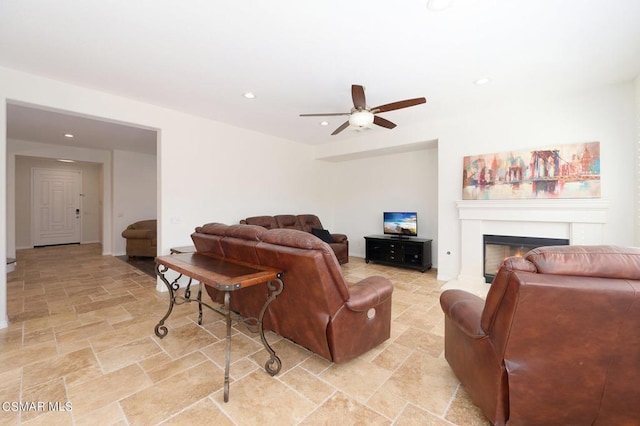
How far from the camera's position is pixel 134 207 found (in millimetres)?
7129

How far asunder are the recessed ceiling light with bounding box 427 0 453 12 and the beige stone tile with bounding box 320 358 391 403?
8.99 feet

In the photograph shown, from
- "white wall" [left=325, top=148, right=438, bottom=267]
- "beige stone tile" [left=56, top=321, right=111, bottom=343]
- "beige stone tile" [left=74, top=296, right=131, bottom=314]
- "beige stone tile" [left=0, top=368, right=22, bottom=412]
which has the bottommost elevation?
"beige stone tile" [left=0, top=368, right=22, bottom=412]

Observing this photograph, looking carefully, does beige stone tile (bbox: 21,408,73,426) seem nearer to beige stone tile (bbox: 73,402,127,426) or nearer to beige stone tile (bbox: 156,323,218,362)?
beige stone tile (bbox: 73,402,127,426)

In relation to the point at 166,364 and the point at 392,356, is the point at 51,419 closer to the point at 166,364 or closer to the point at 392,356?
the point at 166,364

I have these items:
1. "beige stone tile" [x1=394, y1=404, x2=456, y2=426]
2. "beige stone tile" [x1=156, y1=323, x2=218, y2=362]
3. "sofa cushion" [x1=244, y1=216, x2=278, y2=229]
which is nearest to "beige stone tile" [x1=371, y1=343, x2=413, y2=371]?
"beige stone tile" [x1=394, y1=404, x2=456, y2=426]

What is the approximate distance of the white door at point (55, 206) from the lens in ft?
25.3

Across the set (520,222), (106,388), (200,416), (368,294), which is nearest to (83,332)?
(106,388)

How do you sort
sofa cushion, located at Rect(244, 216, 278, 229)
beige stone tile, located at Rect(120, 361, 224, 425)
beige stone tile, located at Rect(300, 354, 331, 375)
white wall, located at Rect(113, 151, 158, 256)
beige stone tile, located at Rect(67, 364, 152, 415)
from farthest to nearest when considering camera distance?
white wall, located at Rect(113, 151, 158, 256) < sofa cushion, located at Rect(244, 216, 278, 229) < beige stone tile, located at Rect(300, 354, 331, 375) < beige stone tile, located at Rect(67, 364, 152, 415) < beige stone tile, located at Rect(120, 361, 224, 425)

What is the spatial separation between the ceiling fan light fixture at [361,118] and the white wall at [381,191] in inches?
107

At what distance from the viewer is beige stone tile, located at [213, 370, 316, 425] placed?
1.59 meters

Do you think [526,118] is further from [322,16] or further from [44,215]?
[44,215]

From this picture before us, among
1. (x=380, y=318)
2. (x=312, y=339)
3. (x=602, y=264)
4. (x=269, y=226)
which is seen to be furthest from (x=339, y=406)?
(x=269, y=226)

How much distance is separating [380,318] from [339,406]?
2.55 feet

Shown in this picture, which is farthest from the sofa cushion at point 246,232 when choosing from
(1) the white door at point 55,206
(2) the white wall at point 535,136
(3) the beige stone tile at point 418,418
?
(1) the white door at point 55,206
